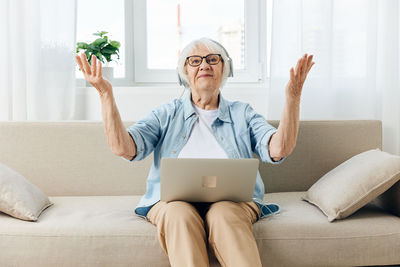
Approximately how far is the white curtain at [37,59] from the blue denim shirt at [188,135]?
88 cm

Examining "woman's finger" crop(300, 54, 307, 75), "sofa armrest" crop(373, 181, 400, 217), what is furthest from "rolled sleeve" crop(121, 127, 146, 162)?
"sofa armrest" crop(373, 181, 400, 217)

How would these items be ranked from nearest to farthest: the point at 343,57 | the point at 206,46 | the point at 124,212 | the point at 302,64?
the point at 302,64 → the point at 124,212 → the point at 206,46 → the point at 343,57

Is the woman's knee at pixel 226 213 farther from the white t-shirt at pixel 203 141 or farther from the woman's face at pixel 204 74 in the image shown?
the woman's face at pixel 204 74

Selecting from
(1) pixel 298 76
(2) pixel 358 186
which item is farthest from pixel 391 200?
(1) pixel 298 76

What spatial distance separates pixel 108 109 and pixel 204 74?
493 millimetres

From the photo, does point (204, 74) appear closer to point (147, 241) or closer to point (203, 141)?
point (203, 141)

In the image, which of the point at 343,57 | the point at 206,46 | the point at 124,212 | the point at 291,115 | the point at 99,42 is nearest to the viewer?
the point at 291,115

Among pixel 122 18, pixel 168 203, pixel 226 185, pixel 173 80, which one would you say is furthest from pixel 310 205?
pixel 122 18

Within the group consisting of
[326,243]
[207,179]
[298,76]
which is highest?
[298,76]

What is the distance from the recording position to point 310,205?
6.04ft

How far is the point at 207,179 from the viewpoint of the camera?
58.1 inches

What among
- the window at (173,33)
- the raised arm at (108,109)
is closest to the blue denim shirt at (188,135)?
the raised arm at (108,109)

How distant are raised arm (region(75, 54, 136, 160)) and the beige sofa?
11.8 inches

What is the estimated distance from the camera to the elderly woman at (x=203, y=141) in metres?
1.39
